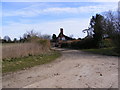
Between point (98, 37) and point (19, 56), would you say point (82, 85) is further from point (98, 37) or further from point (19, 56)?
point (98, 37)

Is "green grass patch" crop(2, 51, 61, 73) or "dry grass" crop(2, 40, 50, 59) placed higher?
"dry grass" crop(2, 40, 50, 59)

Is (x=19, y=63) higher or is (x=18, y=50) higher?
(x=18, y=50)

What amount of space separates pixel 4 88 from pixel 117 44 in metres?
20.6

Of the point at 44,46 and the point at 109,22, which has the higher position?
the point at 109,22

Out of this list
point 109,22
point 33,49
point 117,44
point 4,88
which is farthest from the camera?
point 109,22

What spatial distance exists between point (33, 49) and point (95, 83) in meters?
15.8

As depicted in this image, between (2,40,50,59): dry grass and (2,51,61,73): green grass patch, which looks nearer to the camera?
(2,51,61,73): green grass patch

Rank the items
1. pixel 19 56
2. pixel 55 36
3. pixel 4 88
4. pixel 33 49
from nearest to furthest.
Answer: pixel 4 88
pixel 19 56
pixel 33 49
pixel 55 36

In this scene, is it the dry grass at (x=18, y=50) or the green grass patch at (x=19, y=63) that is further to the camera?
the dry grass at (x=18, y=50)

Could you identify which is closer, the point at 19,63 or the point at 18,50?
the point at 19,63

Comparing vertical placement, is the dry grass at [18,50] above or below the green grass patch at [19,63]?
above

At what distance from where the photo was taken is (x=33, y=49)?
22.0m

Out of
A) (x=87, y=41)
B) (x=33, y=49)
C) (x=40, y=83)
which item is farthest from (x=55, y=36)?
(x=40, y=83)

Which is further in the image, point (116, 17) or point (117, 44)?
point (116, 17)
